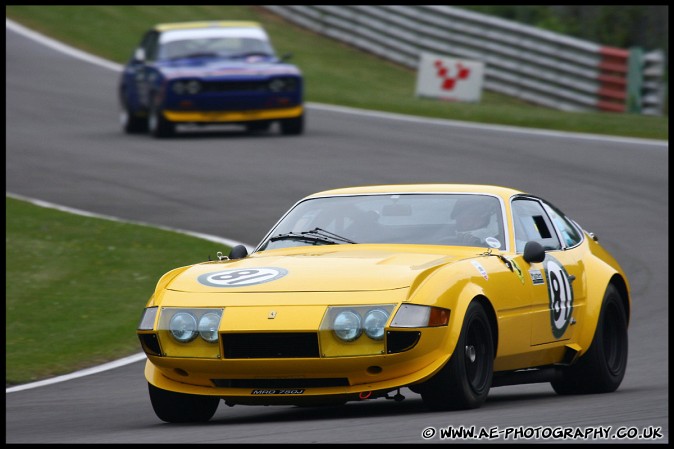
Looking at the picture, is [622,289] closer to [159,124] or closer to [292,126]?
[292,126]

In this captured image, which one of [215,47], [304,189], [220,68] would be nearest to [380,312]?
[304,189]

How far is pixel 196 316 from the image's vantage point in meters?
7.50

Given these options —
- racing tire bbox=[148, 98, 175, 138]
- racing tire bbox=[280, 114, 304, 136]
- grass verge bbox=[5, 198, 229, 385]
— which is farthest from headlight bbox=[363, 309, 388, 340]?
racing tire bbox=[280, 114, 304, 136]

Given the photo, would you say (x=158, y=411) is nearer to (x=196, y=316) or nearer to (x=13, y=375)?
(x=196, y=316)

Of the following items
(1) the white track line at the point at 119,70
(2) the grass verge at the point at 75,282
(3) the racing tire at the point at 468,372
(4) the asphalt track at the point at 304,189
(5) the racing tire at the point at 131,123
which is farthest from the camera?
(5) the racing tire at the point at 131,123

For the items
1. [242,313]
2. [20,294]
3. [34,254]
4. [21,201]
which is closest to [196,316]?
[242,313]

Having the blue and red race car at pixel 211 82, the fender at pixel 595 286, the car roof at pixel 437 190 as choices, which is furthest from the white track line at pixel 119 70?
the fender at pixel 595 286

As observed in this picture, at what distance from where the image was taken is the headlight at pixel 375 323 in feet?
23.8

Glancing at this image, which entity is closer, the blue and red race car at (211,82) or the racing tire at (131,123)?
the blue and red race car at (211,82)

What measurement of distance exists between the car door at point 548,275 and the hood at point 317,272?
578 mm

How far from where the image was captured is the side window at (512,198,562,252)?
8.81 m

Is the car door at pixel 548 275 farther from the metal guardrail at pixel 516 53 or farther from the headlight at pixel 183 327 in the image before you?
the metal guardrail at pixel 516 53

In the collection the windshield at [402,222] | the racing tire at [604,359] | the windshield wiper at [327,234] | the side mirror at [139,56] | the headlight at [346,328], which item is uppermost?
the windshield at [402,222]

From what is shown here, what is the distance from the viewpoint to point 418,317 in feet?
23.9
